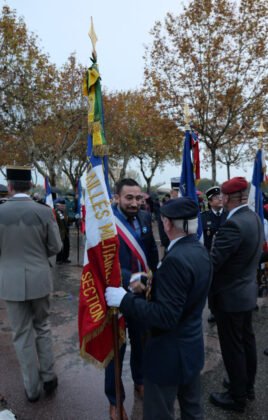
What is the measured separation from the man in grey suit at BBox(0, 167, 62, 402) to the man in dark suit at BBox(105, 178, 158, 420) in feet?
2.49

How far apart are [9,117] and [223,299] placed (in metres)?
15.1

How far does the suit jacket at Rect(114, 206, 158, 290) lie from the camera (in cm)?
274

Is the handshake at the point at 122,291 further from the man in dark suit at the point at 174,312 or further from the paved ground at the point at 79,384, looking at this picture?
the paved ground at the point at 79,384

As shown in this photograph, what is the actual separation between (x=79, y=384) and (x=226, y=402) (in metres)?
1.49

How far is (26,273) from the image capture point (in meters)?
2.95

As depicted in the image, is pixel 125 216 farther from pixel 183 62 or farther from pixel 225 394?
pixel 183 62

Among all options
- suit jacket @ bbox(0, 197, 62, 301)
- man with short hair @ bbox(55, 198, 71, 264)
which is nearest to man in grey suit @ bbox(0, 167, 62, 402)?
suit jacket @ bbox(0, 197, 62, 301)

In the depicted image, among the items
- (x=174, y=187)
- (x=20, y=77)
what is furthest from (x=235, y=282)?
(x=20, y=77)

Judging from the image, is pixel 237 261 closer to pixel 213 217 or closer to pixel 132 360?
pixel 132 360

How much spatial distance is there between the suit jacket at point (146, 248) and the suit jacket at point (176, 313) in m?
0.76

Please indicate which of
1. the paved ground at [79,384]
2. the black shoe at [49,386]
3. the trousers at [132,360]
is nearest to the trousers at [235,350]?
the paved ground at [79,384]

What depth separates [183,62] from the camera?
13.7 meters

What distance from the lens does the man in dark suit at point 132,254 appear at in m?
2.69

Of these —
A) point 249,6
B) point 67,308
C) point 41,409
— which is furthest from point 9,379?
point 249,6
